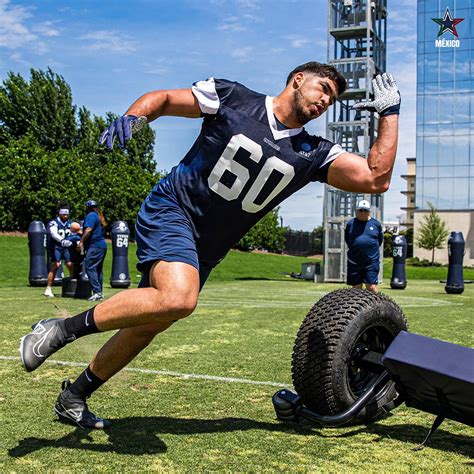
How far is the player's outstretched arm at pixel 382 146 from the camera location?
372 centimetres

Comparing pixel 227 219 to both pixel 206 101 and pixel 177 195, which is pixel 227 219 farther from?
pixel 206 101

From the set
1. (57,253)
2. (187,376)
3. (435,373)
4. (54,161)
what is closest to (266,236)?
(54,161)

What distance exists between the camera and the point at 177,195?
379 cm

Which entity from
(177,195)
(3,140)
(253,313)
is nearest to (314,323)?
(177,195)

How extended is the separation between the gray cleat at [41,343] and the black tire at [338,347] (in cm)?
126

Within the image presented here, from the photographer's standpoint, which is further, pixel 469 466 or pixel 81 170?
pixel 81 170

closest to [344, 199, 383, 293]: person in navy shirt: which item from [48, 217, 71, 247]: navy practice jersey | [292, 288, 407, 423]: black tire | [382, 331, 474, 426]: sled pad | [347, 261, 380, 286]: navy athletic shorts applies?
[347, 261, 380, 286]: navy athletic shorts

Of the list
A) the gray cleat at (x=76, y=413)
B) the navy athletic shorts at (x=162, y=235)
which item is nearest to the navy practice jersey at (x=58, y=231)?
the gray cleat at (x=76, y=413)

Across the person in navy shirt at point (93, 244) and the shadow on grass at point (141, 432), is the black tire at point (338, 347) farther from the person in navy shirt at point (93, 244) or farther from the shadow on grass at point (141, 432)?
the person in navy shirt at point (93, 244)

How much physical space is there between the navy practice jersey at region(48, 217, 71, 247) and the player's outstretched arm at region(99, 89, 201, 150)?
36.5ft

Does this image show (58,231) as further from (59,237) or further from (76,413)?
(76,413)

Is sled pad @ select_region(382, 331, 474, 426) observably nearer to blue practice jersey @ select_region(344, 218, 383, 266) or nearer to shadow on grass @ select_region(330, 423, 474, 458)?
shadow on grass @ select_region(330, 423, 474, 458)

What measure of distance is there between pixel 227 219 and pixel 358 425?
135 centimetres

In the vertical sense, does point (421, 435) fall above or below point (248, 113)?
below
